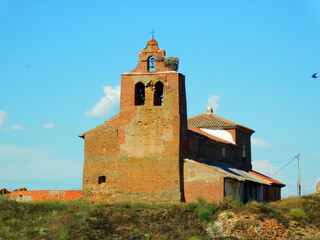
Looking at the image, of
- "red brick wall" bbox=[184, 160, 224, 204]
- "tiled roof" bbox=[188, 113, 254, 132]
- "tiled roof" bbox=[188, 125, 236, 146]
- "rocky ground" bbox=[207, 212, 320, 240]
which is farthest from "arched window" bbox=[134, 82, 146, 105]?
"tiled roof" bbox=[188, 113, 254, 132]

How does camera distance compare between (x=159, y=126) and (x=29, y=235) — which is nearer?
(x=29, y=235)

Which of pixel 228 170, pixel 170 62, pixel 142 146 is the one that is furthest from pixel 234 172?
pixel 170 62

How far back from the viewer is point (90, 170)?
41.9 meters

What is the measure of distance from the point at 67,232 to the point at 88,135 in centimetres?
1020

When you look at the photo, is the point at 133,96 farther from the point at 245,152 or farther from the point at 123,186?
the point at 245,152

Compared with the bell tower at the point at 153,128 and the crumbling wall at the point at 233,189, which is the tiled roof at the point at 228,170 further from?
the bell tower at the point at 153,128

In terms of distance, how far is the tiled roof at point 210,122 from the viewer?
51906 mm

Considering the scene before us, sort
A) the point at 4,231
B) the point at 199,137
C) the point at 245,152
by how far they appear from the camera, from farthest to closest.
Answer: the point at 245,152, the point at 199,137, the point at 4,231

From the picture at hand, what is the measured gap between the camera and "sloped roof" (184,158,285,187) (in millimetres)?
41750

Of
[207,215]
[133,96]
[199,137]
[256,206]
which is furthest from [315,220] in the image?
[133,96]

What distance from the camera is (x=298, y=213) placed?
38.2m

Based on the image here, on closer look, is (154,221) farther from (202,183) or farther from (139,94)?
(139,94)

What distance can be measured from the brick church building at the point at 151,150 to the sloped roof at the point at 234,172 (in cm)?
33

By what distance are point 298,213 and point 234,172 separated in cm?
821
